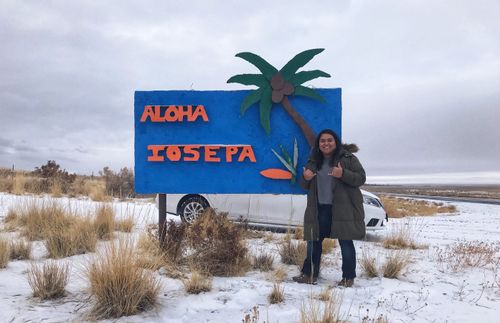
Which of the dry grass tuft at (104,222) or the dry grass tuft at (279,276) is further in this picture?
the dry grass tuft at (104,222)

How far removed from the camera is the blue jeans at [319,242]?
4496mm

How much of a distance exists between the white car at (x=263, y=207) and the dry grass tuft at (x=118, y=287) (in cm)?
473

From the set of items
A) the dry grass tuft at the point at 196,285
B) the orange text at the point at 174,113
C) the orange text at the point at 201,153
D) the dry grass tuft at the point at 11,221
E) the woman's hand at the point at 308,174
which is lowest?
the dry grass tuft at the point at 196,285

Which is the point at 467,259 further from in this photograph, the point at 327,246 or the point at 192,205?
the point at 192,205

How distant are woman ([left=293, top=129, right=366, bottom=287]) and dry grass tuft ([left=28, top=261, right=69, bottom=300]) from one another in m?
2.55

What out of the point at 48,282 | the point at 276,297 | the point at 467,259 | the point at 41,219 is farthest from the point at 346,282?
the point at 41,219

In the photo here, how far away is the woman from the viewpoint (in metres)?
4.27

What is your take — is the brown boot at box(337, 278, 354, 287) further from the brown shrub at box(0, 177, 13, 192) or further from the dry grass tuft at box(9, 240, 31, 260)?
the brown shrub at box(0, 177, 13, 192)

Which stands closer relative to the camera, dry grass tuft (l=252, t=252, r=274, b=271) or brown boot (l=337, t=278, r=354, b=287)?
brown boot (l=337, t=278, r=354, b=287)

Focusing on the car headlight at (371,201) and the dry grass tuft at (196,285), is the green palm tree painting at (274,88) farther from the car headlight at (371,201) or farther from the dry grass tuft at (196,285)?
the car headlight at (371,201)

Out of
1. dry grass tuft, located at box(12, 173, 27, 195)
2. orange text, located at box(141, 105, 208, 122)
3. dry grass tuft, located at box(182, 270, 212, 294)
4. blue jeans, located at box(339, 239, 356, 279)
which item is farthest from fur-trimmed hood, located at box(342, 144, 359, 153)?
dry grass tuft, located at box(12, 173, 27, 195)

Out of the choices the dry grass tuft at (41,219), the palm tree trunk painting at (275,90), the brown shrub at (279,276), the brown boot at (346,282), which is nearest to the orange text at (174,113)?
the palm tree trunk painting at (275,90)

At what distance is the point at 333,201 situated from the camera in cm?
440

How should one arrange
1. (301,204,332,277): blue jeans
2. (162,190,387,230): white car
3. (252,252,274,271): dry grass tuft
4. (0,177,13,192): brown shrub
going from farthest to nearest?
(0,177,13,192): brown shrub < (162,190,387,230): white car < (252,252,274,271): dry grass tuft < (301,204,332,277): blue jeans
